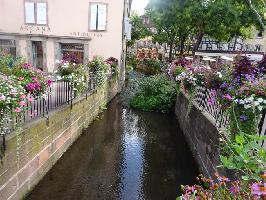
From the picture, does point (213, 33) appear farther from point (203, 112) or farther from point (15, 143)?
point (15, 143)

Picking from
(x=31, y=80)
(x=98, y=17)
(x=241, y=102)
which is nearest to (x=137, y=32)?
(x=98, y=17)

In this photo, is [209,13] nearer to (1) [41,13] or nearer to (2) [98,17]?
(2) [98,17]

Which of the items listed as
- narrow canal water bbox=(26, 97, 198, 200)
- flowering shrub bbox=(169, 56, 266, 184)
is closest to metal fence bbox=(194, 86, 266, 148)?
flowering shrub bbox=(169, 56, 266, 184)

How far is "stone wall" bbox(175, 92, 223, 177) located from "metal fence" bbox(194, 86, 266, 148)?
6.0 inches

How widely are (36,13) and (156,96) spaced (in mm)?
10590

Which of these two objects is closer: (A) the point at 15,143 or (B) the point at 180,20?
(A) the point at 15,143

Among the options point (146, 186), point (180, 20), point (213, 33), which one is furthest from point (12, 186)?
point (213, 33)

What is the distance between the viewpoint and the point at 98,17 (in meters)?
20.7

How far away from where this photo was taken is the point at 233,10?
71.1 ft

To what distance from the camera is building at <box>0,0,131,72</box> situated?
2064 cm

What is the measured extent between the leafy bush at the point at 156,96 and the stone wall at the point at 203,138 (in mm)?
4718

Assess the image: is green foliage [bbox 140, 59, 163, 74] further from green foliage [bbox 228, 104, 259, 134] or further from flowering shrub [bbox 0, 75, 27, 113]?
flowering shrub [bbox 0, 75, 27, 113]

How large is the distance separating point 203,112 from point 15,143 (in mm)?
6077

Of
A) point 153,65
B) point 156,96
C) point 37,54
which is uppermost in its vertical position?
point 37,54
